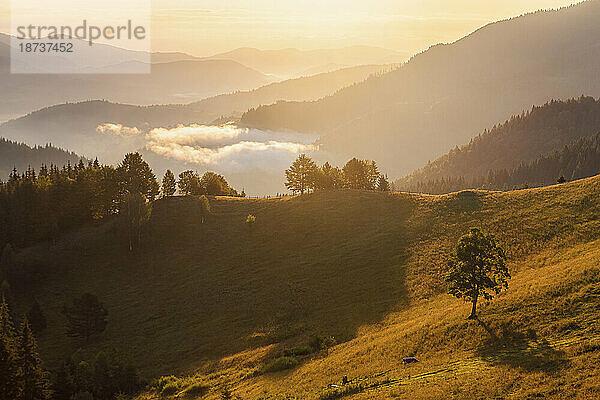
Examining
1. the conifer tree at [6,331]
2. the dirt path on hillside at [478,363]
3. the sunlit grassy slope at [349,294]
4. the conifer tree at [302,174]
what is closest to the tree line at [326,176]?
the conifer tree at [302,174]

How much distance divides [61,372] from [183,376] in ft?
49.1

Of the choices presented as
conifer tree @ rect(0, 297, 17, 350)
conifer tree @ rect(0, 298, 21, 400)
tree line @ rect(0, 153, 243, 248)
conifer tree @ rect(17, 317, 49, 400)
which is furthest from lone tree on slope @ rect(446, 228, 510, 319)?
tree line @ rect(0, 153, 243, 248)

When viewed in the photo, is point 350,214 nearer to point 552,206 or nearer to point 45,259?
point 552,206

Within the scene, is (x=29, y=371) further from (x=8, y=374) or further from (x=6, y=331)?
(x=6, y=331)

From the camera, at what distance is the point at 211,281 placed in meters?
89.6

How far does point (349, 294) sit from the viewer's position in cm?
7006

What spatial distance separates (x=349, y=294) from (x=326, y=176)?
232 feet

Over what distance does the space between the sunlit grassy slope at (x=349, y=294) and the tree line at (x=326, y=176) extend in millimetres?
14656

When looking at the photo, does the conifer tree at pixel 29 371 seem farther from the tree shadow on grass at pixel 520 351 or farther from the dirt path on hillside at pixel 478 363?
the tree shadow on grass at pixel 520 351

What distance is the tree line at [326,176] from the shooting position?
136625 millimetres

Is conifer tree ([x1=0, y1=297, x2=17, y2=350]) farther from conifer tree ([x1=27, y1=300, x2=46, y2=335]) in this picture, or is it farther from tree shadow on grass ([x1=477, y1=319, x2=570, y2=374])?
tree shadow on grass ([x1=477, y1=319, x2=570, y2=374])

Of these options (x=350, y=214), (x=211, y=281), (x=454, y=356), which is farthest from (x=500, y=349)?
(x=350, y=214)

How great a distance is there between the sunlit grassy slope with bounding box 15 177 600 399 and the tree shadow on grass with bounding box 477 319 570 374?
0.17 metres

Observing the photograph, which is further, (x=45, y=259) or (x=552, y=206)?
(x=45, y=259)
